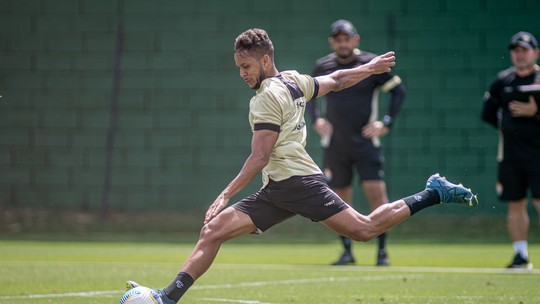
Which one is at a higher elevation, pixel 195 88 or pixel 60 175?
pixel 195 88

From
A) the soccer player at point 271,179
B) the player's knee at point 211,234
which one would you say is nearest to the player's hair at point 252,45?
the soccer player at point 271,179

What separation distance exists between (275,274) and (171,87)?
715 centimetres

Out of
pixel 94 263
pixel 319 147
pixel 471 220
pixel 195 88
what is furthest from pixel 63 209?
pixel 471 220

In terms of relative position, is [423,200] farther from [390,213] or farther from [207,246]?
[207,246]

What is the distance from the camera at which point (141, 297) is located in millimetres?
6781

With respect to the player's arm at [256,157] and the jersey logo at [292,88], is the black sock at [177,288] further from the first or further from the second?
the jersey logo at [292,88]

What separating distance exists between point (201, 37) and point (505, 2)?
490 centimetres

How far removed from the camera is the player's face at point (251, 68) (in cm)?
721

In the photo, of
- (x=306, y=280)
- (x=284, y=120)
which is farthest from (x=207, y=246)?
(x=306, y=280)

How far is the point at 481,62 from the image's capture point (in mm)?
16516

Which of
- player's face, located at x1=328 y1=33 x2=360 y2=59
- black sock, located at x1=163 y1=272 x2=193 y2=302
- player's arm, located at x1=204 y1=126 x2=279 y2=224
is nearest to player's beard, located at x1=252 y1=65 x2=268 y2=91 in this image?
player's arm, located at x1=204 y1=126 x2=279 y2=224

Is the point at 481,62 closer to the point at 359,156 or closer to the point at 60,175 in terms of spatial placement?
the point at 359,156

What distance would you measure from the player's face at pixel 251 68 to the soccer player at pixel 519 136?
4927mm

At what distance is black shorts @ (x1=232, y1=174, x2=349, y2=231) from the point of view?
7312 mm
